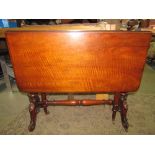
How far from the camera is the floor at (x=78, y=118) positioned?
1739 mm

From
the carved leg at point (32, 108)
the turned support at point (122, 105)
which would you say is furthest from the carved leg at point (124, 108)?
the carved leg at point (32, 108)

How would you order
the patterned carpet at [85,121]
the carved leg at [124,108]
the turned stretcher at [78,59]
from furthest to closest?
the patterned carpet at [85,121] < the carved leg at [124,108] < the turned stretcher at [78,59]

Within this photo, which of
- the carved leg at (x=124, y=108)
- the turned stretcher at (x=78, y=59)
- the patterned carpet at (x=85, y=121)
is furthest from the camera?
the patterned carpet at (x=85, y=121)

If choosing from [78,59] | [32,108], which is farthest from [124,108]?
[32,108]

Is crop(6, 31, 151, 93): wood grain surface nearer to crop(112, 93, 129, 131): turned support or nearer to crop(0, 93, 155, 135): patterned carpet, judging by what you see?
crop(112, 93, 129, 131): turned support

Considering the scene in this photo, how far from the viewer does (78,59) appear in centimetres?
127

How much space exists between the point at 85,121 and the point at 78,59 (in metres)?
0.90

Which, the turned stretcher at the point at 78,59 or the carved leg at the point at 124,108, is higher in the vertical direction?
the turned stretcher at the point at 78,59

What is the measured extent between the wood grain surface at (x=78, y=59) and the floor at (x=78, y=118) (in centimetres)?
57

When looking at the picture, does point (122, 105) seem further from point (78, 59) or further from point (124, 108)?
point (78, 59)

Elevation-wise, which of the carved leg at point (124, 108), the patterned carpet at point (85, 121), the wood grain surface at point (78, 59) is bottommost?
the patterned carpet at point (85, 121)

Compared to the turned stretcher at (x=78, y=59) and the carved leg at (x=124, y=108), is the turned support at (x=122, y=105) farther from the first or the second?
the turned stretcher at (x=78, y=59)
